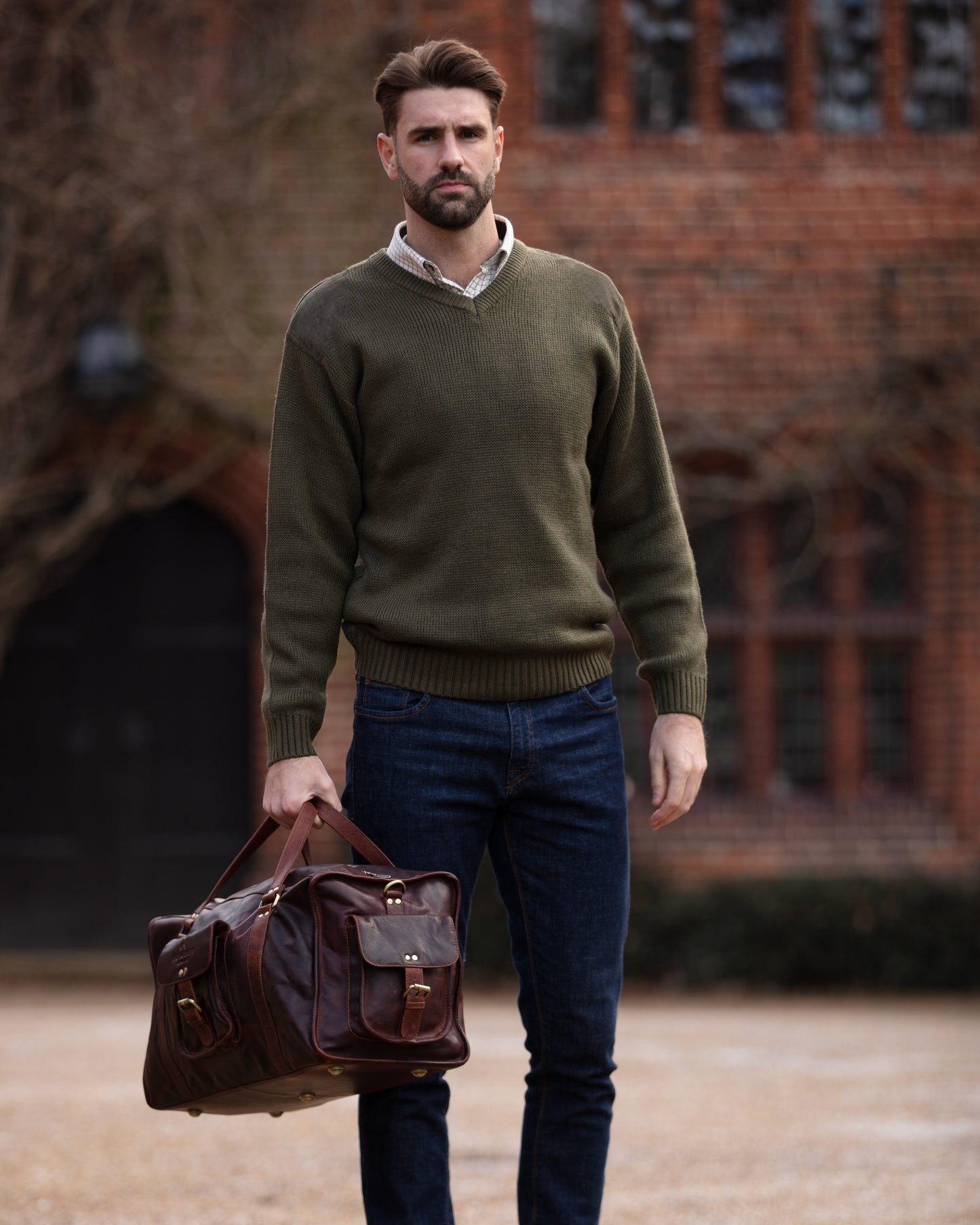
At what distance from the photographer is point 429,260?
260 centimetres

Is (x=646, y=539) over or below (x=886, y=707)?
over

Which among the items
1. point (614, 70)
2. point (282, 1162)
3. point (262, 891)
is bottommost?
point (282, 1162)

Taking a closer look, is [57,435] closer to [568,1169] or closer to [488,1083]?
[488,1083]

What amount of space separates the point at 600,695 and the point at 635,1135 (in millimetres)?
2635

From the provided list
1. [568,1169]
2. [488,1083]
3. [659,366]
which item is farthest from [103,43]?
[568,1169]

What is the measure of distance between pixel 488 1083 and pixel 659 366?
411 cm

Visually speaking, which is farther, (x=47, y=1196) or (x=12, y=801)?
(x=12, y=801)

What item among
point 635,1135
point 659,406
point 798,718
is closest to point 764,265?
point 659,406

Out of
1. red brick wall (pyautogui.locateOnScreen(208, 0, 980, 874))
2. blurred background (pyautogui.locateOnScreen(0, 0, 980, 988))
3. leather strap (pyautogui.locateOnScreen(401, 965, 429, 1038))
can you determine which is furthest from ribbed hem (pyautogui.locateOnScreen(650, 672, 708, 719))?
red brick wall (pyautogui.locateOnScreen(208, 0, 980, 874))

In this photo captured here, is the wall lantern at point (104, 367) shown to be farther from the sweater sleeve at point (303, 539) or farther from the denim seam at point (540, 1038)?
the denim seam at point (540, 1038)

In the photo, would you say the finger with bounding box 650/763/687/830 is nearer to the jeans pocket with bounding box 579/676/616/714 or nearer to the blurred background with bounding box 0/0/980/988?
the jeans pocket with bounding box 579/676/616/714

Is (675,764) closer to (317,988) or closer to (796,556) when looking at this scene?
(317,988)

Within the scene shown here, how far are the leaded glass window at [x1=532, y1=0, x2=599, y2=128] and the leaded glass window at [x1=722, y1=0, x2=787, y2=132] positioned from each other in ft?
2.15

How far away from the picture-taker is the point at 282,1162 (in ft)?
14.7
